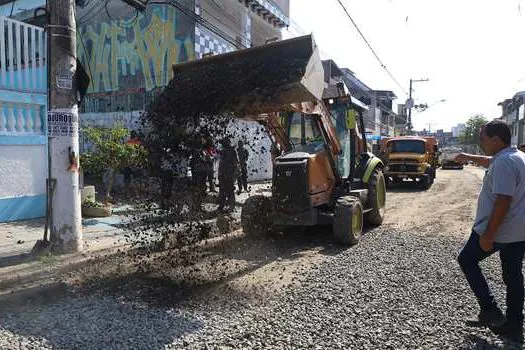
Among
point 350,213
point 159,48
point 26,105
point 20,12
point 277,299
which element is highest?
point 20,12

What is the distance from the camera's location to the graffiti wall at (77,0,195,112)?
1689 centimetres

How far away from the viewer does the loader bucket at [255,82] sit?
5.54 metres

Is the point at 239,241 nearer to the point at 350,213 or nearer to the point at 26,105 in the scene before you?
the point at 350,213

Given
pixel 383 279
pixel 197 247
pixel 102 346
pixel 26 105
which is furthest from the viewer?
pixel 26 105

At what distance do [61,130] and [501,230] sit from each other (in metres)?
5.85

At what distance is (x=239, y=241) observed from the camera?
8117mm

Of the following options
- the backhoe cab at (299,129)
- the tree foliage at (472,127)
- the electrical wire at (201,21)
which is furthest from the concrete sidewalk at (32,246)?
the tree foliage at (472,127)

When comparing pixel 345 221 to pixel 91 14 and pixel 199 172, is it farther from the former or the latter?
pixel 91 14

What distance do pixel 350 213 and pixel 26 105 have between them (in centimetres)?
655

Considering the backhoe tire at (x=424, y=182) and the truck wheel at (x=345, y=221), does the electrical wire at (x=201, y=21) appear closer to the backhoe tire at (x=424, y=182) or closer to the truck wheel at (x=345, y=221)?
the backhoe tire at (x=424, y=182)

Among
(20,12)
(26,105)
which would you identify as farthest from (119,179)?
(20,12)

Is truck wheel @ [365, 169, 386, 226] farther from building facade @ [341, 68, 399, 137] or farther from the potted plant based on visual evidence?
building facade @ [341, 68, 399, 137]

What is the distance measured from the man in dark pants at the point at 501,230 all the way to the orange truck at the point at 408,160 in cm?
1522

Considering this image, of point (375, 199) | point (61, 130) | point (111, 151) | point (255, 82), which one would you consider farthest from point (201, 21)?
point (255, 82)
